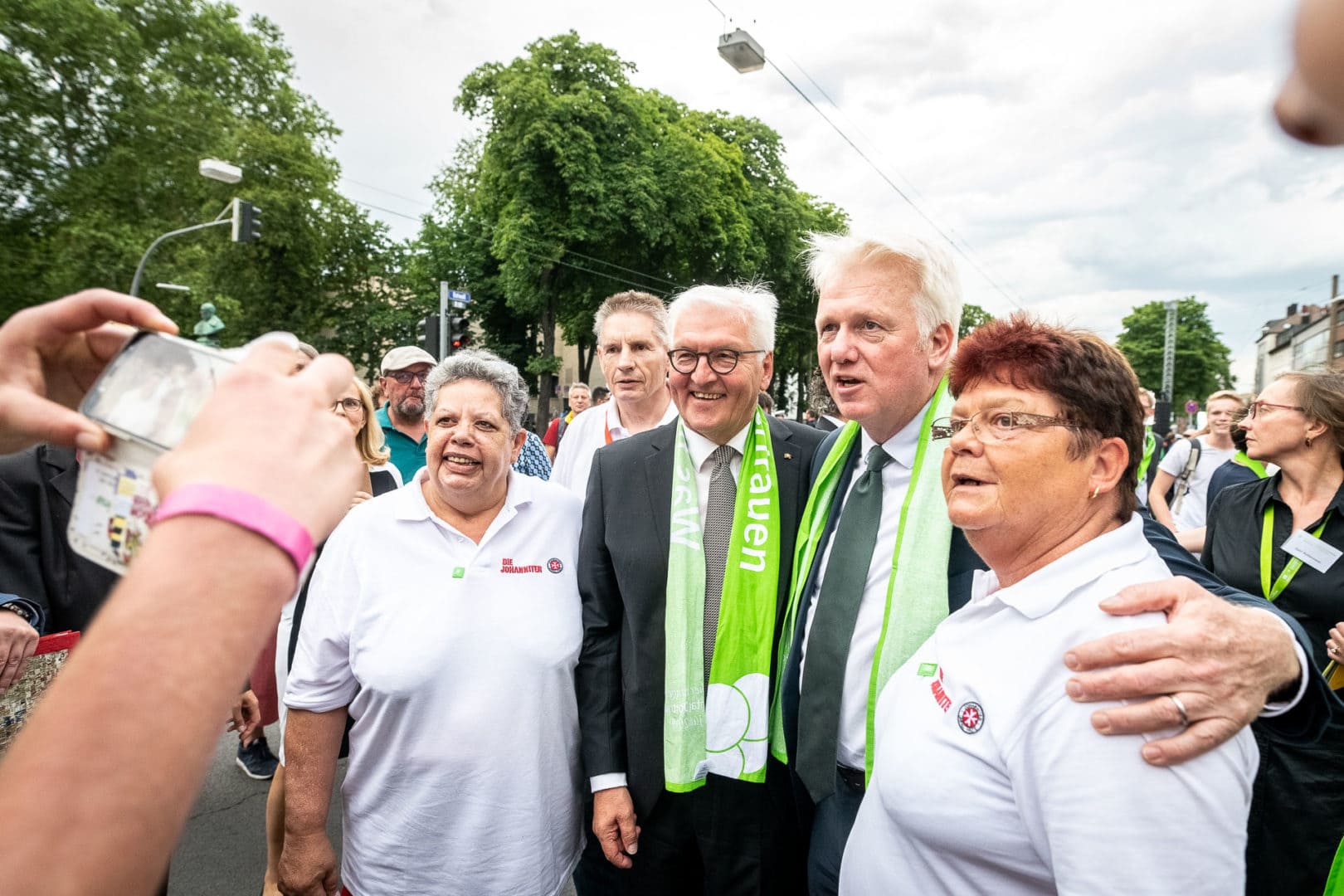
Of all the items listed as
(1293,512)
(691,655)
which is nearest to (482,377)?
(691,655)

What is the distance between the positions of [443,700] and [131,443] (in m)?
1.68

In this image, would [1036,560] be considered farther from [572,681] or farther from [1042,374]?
[572,681]

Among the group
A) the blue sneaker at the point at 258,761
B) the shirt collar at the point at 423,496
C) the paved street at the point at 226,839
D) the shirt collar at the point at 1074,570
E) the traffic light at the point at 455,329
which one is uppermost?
the traffic light at the point at 455,329

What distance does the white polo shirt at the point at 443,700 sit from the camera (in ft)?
7.39

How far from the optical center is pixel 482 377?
2.81 m

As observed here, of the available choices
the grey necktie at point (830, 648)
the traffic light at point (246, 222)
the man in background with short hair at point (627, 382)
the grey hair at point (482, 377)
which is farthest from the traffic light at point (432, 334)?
the grey necktie at point (830, 648)

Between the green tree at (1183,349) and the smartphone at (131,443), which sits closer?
the smartphone at (131,443)

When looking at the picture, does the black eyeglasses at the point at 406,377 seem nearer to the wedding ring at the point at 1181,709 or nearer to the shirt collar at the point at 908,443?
the shirt collar at the point at 908,443

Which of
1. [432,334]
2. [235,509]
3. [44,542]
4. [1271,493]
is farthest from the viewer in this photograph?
[432,334]

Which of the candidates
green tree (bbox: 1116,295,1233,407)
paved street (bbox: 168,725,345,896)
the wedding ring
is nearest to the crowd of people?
the wedding ring

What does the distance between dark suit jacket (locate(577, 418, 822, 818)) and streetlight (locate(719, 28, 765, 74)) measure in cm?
1046

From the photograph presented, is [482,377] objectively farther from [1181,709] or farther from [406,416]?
[406,416]

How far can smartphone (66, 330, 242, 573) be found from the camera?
0.74 meters

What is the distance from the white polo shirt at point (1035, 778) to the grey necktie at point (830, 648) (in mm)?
339
